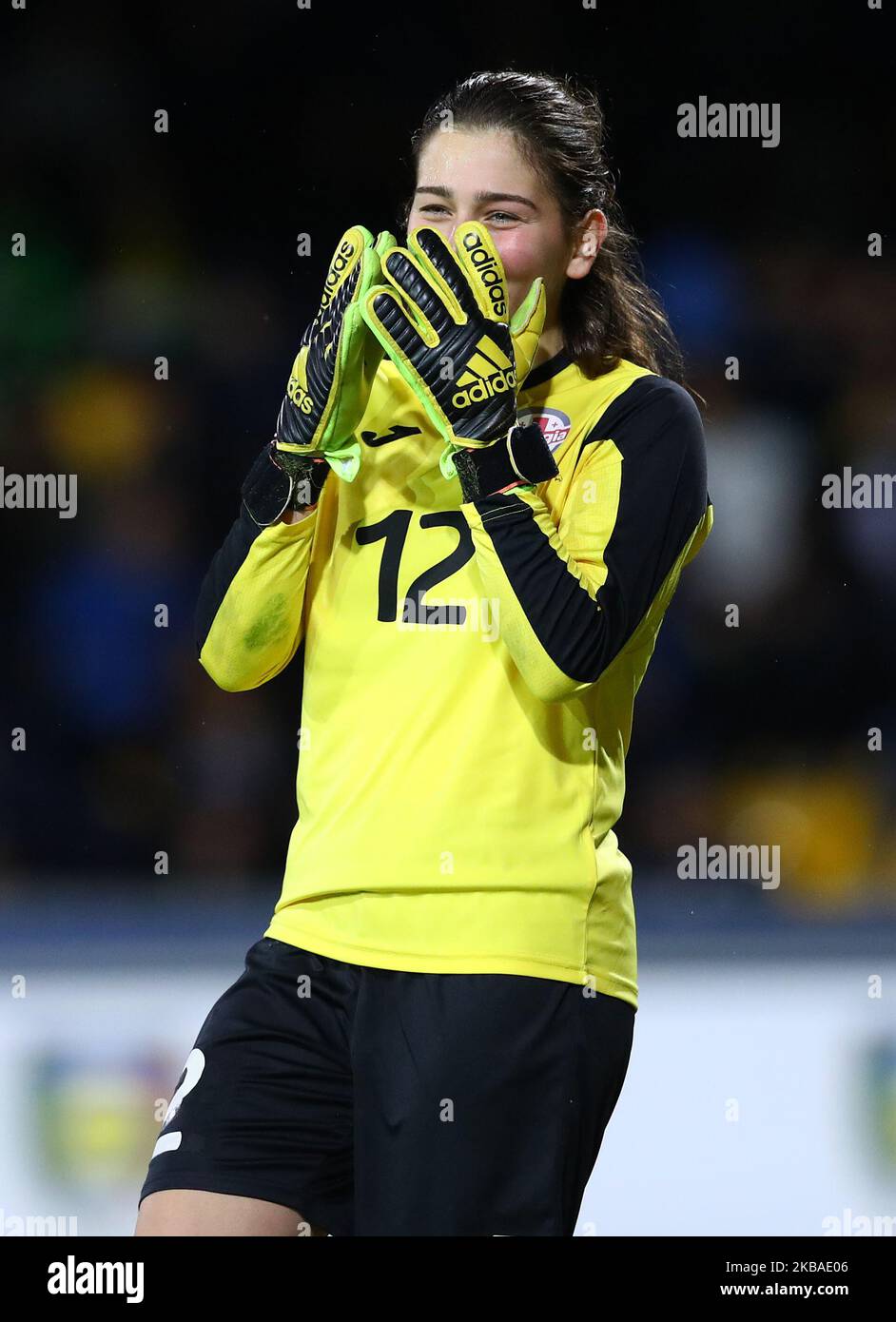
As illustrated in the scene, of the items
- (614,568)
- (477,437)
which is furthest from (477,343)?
(614,568)

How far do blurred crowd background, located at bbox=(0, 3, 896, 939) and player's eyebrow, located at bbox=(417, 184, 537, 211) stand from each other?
3097mm

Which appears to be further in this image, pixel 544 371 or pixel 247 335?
pixel 247 335

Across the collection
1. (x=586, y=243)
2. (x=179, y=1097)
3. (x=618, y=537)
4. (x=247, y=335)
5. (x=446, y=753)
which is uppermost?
(x=247, y=335)

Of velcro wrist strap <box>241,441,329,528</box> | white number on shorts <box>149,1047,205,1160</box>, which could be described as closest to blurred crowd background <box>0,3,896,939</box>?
velcro wrist strap <box>241,441,329,528</box>

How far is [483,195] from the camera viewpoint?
6.41 feet

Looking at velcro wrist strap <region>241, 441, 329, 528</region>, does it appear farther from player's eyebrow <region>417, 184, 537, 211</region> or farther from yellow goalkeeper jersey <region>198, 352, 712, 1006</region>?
player's eyebrow <region>417, 184, 537, 211</region>

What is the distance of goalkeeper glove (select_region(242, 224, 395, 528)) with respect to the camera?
185cm

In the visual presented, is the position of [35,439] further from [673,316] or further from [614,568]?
[614,568]

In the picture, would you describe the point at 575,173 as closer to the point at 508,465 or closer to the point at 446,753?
the point at 508,465

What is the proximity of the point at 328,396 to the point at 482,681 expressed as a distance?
362mm

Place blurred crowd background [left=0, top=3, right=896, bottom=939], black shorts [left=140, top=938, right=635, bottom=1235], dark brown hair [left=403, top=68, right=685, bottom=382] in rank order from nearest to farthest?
1. black shorts [left=140, top=938, right=635, bottom=1235]
2. dark brown hair [left=403, top=68, right=685, bottom=382]
3. blurred crowd background [left=0, top=3, right=896, bottom=939]

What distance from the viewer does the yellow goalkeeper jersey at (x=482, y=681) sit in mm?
1740

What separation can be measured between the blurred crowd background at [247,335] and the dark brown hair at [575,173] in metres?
2.95

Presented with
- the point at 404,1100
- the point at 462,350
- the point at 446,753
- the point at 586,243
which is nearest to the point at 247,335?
the point at 586,243
